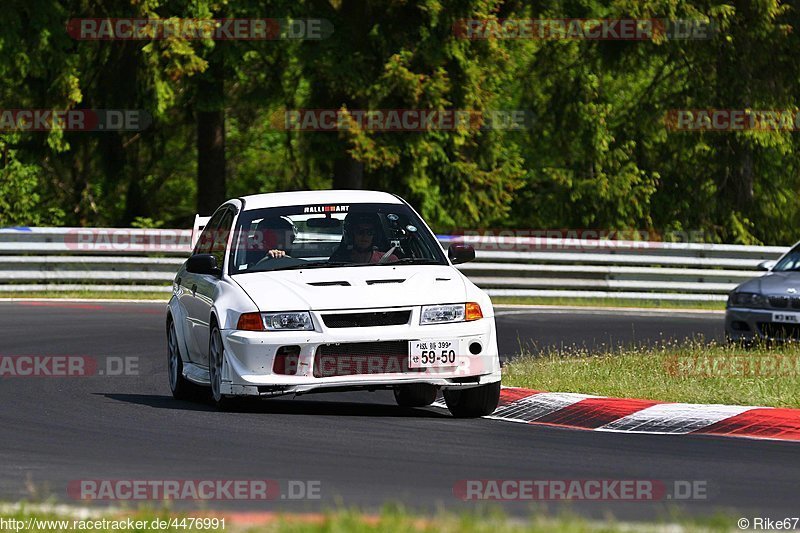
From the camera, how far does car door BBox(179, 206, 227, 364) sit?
1238cm

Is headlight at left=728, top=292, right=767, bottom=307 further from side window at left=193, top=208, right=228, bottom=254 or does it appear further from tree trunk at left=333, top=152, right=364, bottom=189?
tree trunk at left=333, top=152, right=364, bottom=189

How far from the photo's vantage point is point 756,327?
16.9m

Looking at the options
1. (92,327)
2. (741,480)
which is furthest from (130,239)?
(741,480)

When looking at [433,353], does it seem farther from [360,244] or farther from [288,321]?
[360,244]

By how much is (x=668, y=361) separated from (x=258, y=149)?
98.6ft

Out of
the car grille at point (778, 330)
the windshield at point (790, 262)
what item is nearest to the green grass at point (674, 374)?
the car grille at point (778, 330)

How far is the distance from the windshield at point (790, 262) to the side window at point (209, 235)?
712cm

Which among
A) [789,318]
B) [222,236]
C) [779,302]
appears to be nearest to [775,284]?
[779,302]

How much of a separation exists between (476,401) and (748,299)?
642 cm

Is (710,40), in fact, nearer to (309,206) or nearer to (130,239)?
(130,239)

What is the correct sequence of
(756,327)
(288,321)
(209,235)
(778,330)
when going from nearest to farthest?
1. (288,321)
2. (209,235)
3. (778,330)
4. (756,327)

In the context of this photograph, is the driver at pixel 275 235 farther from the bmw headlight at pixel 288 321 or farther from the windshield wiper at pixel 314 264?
the bmw headlight at pixel 288 321

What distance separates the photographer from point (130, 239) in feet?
83.0

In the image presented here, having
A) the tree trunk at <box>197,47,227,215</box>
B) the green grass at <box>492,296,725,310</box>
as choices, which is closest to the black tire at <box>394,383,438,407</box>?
the green grass at <box>492,296,725,310</box>
